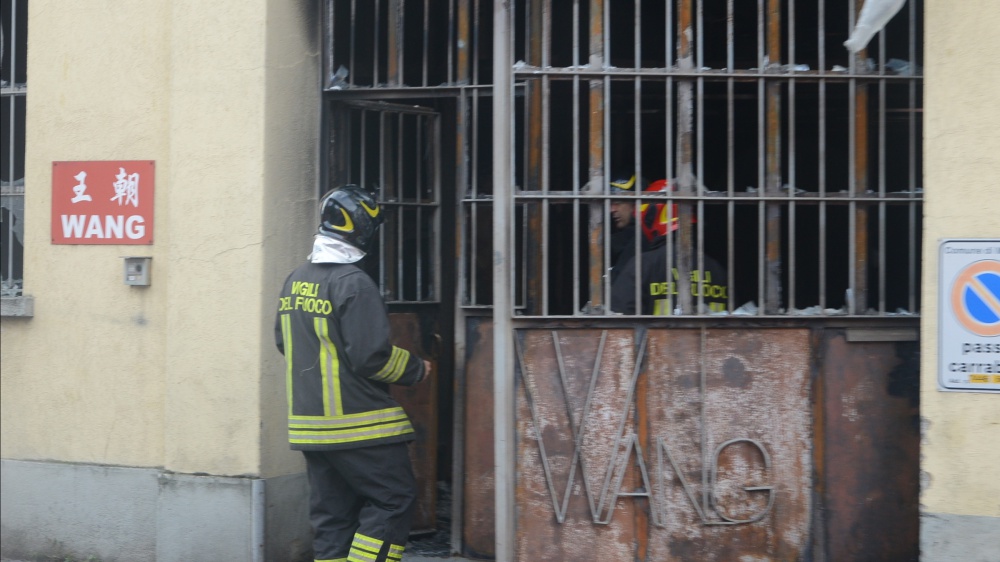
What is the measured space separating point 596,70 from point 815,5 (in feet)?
4.45

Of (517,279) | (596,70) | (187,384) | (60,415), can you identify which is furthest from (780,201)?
(60,415)

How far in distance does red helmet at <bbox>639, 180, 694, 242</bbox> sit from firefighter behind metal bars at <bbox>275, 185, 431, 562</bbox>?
1.31 metres

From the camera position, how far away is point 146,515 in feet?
18.7

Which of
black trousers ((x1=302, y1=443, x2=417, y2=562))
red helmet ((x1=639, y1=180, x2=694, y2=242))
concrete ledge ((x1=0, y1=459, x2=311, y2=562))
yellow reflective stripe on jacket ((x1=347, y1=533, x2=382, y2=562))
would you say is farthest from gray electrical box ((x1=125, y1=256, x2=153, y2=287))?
red helmet ((x1=639, y1=180, x2=694, y2=242))

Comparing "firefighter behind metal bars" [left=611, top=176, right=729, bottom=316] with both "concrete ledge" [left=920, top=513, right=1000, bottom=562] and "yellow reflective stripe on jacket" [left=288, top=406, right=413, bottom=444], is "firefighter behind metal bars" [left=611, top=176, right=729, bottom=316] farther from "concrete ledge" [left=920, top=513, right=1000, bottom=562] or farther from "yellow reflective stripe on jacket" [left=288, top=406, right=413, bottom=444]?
"concrete ledge" [left=920, top=513, right=1000, bottom=562]

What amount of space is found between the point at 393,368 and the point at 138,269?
1.70 metres

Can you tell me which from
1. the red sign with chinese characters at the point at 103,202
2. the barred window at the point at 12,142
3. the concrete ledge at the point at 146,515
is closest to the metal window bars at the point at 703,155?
the red sign with chinese characters at the point at 103,202

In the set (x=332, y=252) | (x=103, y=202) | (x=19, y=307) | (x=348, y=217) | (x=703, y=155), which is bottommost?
(x=19, y=307)

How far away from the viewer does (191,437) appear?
218 inches

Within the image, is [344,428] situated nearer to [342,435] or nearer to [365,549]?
[342,435]

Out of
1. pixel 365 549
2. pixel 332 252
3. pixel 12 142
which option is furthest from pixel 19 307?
pixel 365 549

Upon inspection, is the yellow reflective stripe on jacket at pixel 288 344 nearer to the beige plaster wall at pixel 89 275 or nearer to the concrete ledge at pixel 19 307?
the beige plaster wall at pixel 89 275

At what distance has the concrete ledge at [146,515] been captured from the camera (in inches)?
214

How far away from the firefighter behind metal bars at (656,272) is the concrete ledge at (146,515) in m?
2.06
